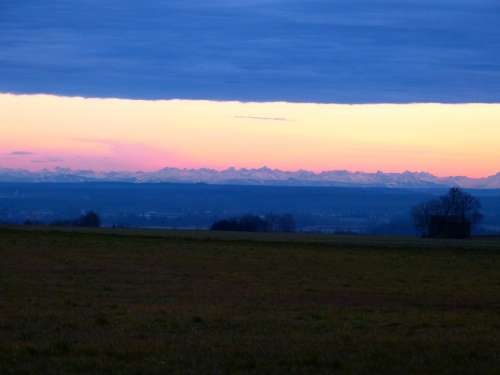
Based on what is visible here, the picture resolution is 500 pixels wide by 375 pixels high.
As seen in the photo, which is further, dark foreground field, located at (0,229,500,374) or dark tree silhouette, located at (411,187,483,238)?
dark tree silhouette, located at (411,187,483,238)

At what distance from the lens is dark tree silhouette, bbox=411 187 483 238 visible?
312 ft

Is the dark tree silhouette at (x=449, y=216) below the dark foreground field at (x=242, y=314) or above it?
above

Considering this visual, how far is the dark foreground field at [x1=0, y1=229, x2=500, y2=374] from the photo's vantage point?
531 inches

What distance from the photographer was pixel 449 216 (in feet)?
331

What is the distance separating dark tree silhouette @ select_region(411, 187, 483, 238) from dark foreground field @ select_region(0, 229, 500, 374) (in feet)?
155

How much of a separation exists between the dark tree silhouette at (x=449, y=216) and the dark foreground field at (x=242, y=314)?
47.1 m

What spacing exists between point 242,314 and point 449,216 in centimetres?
8267

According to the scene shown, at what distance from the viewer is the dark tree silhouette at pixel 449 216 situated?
9500 centimetres

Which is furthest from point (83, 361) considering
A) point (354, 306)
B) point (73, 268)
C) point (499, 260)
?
point (499, 260)

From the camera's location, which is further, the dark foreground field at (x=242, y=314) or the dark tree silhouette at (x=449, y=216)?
the dark tree silhouette at (x=449, y=216)

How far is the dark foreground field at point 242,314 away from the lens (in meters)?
13.5

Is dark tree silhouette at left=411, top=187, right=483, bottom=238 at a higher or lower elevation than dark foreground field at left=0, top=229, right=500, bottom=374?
higher

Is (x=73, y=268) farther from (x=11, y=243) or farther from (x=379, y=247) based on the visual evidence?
(x=379, y=247)

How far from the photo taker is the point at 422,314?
2191 cm
